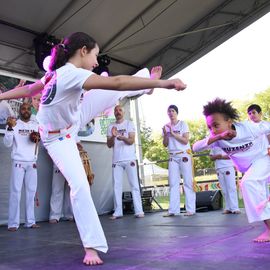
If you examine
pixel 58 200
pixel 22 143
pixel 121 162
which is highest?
pixel 22 143

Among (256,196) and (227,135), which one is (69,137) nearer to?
(227,135)

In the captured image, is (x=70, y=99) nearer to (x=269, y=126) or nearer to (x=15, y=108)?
(x=269, y=126)

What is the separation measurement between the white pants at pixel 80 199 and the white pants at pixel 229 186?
378 centimetres

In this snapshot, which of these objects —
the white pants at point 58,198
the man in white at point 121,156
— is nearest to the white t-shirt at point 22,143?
the white pants at point 58,198

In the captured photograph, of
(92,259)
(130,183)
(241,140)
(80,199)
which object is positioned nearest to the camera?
(92,259)

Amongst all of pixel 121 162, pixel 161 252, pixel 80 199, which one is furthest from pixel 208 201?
pixel 80 199

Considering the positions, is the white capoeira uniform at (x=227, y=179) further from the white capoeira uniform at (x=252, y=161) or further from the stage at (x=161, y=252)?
the white capoeira uniform at (x=252, y=161)

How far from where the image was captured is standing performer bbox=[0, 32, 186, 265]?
7.37ft

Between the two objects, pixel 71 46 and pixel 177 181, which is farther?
pixel 177 181

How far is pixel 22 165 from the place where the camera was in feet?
17.8

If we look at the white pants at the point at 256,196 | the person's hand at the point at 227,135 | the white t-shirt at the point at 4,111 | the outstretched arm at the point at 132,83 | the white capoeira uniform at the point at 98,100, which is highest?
the white t-shirt at the point at 4,111

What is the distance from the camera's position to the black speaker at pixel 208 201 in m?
6.65

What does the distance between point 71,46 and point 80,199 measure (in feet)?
3.38

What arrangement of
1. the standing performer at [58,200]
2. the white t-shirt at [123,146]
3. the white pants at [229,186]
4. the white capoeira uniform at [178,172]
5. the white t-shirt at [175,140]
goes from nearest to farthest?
1. the white pants at [229,186]
2. the white capoeira uniform at [178,172]
3. the white t-shirt at [175,140]
4. the white t-shirt at [123,146]
5. the standing performer at [58,200]
